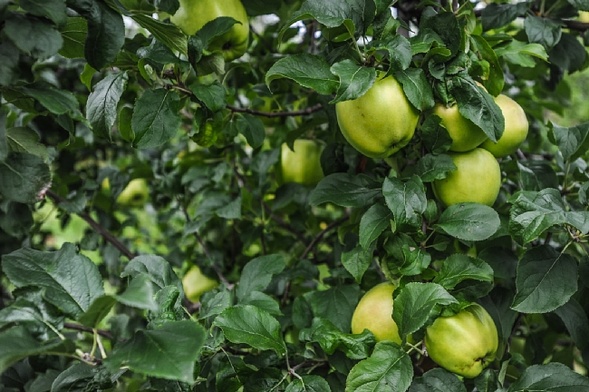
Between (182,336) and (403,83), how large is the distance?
15.3 inches

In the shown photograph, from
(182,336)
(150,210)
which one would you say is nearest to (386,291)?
(182,336)

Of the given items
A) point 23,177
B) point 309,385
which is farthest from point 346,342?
point 23,177

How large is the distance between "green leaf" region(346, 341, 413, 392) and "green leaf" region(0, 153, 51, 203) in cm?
41

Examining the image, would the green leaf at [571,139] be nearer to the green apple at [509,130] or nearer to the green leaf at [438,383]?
the green apple at [509,130]

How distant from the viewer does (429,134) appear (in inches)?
31.4

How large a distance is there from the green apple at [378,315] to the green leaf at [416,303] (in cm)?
6

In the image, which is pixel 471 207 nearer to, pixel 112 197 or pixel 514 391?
pixel 514 391

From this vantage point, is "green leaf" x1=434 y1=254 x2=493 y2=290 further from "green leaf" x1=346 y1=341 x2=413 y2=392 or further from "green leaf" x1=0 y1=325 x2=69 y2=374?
"green leaf" x1=0 y1=325 x2=69 y2=374

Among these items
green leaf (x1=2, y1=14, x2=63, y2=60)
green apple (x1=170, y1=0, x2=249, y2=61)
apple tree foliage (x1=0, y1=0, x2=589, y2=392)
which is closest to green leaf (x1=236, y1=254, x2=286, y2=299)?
apple tree foliage (x1=0, y1=0, x2=589, y2=392)

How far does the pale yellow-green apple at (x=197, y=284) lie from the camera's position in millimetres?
1269

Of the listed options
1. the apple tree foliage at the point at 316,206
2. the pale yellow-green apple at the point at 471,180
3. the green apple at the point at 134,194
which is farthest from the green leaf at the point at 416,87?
the green apple at the point at 134,194

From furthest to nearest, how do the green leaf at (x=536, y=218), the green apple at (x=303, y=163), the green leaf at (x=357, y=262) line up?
the green apple at (x=303, y=163) < the green leaf at (x=357, y=262) < the green leaf at (x=536, y=218)

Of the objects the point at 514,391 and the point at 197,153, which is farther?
the point at 197,153

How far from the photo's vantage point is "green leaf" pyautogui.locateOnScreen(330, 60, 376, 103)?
682mm
